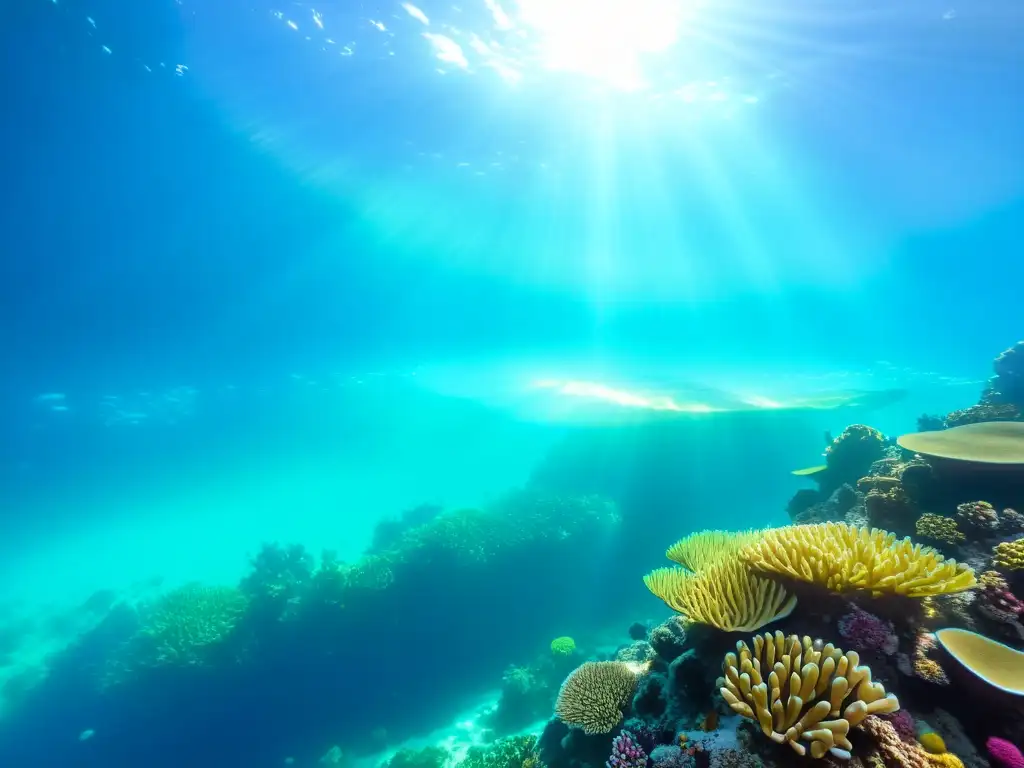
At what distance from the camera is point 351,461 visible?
49.4 metres

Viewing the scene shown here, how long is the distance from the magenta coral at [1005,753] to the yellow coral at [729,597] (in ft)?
3.91

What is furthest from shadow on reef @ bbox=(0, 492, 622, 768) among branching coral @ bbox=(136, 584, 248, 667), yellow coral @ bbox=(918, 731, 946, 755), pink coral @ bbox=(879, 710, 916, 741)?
yellow coral @ bbox=(918, 731, 946, 755)

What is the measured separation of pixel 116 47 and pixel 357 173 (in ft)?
16.9

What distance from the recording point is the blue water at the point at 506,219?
911 cm

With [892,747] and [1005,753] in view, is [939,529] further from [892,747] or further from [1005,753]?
[892,747]

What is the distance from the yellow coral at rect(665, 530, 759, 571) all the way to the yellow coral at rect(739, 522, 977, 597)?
662 mm

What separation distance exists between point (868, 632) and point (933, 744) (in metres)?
0.67

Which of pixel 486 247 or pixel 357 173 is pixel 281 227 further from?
pixel 486 247

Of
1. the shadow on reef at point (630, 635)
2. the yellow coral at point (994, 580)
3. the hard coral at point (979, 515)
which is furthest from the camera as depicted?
the hard coral at point (979, 515)

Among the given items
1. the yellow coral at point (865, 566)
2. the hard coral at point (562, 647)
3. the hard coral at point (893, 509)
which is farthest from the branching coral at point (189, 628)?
the hard coral at point (893, 509)

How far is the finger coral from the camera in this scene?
4.70 meters

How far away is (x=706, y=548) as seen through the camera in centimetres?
461

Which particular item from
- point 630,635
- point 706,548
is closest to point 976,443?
point 706,548

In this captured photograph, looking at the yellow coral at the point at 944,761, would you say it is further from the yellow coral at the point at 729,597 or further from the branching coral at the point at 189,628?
the branching coral at the point at 189,628
